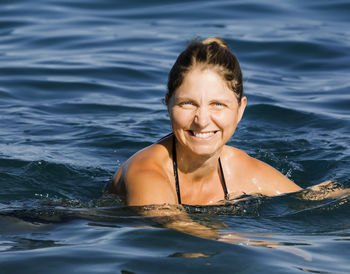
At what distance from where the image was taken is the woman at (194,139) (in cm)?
453

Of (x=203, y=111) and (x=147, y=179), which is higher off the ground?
(x=203, y=111)

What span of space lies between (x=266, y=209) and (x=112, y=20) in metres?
9.68

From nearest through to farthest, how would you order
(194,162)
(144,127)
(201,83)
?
(201,83) → (194,162) → (144,127)

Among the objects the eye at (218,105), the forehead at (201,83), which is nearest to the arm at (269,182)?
the eye at (218,105)

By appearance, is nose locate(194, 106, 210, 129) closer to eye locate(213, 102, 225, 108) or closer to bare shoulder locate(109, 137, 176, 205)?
eye locate(213, 102, 225, 108)

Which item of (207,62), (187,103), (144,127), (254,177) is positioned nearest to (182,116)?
(187,103)

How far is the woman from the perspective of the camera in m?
4.53

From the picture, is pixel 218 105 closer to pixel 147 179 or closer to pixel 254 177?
pixel 147 179

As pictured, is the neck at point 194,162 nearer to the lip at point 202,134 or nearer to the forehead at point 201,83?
the lip at point 202,134

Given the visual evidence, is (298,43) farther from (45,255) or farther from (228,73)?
(45,255)

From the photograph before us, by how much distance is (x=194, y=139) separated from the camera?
4.69 m

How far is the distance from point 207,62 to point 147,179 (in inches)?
34.0

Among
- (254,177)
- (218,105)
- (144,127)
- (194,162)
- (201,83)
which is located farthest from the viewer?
(144,127)

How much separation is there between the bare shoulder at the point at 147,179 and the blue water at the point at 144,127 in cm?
13
